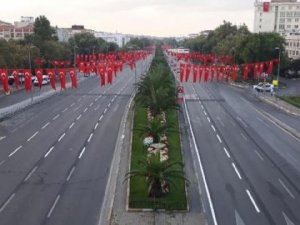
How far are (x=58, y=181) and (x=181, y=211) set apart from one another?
8.77 meters

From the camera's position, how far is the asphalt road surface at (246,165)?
23.1m

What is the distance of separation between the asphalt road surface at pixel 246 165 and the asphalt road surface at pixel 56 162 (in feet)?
23.0

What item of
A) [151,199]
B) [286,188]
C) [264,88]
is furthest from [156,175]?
[264,88]

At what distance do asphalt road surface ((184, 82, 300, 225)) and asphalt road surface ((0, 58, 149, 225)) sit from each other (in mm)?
7020

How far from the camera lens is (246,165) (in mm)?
31172

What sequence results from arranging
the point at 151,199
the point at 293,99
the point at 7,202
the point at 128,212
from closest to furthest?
the point at 128,212, the point at 151,199, the point at 7,202, the point at 293,99

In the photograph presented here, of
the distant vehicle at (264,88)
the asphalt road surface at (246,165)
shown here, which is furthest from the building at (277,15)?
the asphalt road surface at (246,165)

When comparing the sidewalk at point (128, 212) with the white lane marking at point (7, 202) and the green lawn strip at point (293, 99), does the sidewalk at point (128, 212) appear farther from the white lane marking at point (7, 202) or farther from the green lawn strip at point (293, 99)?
the green lawn strip at point (293, 99)

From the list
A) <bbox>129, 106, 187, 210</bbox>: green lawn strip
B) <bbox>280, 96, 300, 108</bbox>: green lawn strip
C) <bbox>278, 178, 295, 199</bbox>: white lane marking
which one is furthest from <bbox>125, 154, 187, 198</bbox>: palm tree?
<bbox>280, 96, 300, 108</bbox>: green lawn strip

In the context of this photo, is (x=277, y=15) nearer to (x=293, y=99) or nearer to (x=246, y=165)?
(x=293, y=99)

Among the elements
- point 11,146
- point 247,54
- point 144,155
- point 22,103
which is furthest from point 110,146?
point 247,54

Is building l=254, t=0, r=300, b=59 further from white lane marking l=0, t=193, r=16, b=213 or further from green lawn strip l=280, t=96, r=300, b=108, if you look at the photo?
white lane marking l=0, t=193, r=16, b=213

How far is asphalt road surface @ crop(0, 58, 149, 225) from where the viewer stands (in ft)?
75.3

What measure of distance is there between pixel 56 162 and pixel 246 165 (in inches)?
532
